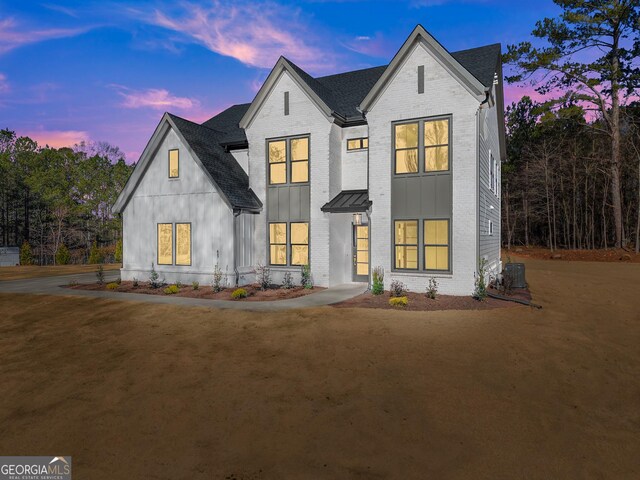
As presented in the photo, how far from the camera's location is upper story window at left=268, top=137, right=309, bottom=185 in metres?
16.8

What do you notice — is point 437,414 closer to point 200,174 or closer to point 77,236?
point 200,174

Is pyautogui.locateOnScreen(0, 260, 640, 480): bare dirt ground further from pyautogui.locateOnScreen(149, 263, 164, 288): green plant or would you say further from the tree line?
the tree line

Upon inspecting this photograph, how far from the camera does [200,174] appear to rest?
16.9 meters

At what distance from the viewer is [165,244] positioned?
699 inches

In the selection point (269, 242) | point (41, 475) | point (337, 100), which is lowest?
point (41, 475)

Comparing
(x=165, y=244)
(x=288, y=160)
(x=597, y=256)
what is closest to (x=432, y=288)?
(x=288, y=160)

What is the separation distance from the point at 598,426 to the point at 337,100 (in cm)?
1628

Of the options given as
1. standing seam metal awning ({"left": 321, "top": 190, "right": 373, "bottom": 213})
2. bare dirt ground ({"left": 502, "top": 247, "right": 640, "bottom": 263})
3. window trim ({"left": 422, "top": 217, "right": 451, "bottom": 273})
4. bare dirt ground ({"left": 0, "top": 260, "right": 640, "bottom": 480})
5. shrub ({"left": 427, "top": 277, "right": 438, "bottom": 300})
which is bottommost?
bare dirt ground ({"left": 0, "top": 260, "right": 640, "bottom": 480})

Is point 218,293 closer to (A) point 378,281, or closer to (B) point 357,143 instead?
(A) point 378,281

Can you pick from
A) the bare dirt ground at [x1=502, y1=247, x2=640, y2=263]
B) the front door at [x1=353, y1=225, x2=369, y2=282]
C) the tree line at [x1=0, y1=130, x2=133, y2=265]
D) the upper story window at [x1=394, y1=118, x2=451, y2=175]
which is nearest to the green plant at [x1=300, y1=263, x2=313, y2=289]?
the front door at [x1=353, y1=225, x2=369, y2=282]

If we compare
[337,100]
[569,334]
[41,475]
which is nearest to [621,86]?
[337,100]

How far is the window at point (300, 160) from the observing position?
16.8 m

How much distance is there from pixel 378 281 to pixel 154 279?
9.77m

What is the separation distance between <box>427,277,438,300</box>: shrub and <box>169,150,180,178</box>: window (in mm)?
11784
